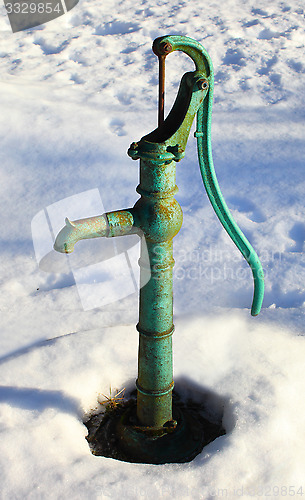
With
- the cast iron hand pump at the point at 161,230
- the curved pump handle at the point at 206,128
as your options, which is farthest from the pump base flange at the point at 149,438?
the curved pump handle at the point at 206,128

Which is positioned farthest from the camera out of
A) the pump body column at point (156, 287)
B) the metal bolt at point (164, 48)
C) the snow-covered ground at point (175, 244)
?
the snow-covered ground at point (175, 244)

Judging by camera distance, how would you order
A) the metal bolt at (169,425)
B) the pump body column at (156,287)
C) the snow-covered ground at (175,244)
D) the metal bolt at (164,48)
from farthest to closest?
1. the metal bolt at (169,425)
2. the snow-covered ground at (175,244)
3. the pump body column at (156,287)
4. the metal bolt at (164,48)

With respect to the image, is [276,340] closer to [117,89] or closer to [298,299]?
[298,299]

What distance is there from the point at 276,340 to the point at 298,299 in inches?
13.3

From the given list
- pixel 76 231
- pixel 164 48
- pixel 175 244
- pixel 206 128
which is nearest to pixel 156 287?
pixel 76 231

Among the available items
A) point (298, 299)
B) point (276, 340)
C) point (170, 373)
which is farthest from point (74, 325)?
point (298, 299)

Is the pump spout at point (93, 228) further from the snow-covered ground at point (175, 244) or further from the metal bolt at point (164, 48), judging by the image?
the snow-covered ground at point (175, 244)

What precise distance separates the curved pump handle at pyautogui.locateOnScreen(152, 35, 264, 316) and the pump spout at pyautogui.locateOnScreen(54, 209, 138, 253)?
8.5 inches

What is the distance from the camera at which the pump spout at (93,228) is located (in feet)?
4.14

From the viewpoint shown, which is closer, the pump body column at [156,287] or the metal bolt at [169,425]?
the pump body column at [156,287]

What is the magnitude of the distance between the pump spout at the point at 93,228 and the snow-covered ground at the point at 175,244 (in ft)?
2.00

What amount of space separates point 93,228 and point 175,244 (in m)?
1.24

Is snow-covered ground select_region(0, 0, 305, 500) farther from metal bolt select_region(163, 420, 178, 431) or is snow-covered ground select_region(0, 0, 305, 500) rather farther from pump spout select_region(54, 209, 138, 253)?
pump spout select_region(54, 209, 138, 253)

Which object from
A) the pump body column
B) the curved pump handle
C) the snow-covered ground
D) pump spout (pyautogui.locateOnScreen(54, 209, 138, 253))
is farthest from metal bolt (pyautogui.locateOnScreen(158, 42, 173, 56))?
the snow-covered ground
